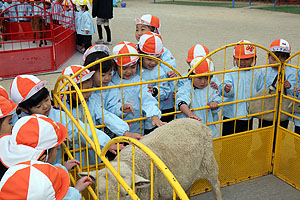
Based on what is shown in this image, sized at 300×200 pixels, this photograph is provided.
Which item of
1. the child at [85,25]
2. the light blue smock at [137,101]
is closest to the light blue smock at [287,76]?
the light blue smock at [137,101]

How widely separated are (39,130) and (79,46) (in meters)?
8.61

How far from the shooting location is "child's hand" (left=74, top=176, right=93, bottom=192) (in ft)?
7.47

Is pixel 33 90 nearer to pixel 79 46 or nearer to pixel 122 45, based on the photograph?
pixel 122 45

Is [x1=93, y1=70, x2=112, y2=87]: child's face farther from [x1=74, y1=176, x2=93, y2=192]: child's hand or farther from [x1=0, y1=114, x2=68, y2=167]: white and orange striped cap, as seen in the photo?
[x1=74, y1=176, x2=93, y2=192]: child's hand

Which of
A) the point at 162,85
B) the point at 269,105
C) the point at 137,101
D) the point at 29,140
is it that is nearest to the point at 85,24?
the point at 162,85

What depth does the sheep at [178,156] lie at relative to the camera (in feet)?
8.55

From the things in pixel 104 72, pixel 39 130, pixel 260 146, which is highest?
pixel 104 72

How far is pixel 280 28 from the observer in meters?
14.3

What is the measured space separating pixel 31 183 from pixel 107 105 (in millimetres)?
1615

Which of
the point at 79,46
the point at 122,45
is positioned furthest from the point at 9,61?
the point at 122,45

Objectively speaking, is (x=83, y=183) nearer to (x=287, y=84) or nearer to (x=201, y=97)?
(x=201, y=97)

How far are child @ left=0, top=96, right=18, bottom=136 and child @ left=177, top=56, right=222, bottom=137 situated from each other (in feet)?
5.10

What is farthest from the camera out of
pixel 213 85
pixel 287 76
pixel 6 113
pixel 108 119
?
pixel 287 76

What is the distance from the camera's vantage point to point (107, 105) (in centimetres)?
333
